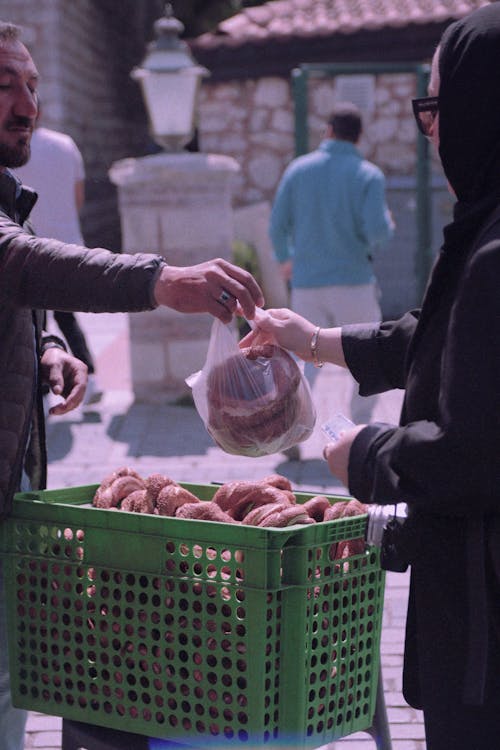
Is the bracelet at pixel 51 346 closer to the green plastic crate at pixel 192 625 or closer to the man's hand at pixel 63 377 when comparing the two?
the man's hand at pixel 63 377

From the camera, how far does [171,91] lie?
395 inches

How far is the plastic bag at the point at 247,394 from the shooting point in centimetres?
283

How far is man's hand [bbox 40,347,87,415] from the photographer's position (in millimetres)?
3080

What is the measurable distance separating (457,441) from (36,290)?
86cm

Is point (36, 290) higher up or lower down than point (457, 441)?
higher up

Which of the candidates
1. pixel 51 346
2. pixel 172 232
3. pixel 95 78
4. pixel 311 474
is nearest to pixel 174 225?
pixel 172 232

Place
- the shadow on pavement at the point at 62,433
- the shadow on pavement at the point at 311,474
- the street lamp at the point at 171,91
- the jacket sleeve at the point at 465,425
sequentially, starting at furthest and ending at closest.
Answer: the street lamp at the point at 171,91 < the shadow on pavement at the point at 62,433 < the shadow on pavement at the point at 311,474 < the jacket sleeve at the point at 465,425

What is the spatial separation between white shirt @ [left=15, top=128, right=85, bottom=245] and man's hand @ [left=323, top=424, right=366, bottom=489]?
20.3 feet

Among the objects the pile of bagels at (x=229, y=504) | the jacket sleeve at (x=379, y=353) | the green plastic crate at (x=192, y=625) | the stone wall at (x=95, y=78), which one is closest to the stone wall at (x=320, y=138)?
the stone wall at (x=95, y=78)

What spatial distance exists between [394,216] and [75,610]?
1277cm

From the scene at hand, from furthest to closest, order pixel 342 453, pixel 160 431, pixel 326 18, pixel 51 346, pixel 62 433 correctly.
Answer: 1. pixel 326 18
2. pixel 160 431
3. pixel 62 433
4. pixel 51 346
5. pixel 342 453

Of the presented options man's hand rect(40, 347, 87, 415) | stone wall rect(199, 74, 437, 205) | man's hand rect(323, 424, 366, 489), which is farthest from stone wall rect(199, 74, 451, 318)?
man's hand rect(323, 424, 366, 489)

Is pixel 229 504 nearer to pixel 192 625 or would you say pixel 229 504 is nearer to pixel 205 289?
pixel 192 625

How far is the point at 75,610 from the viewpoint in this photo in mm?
2533
